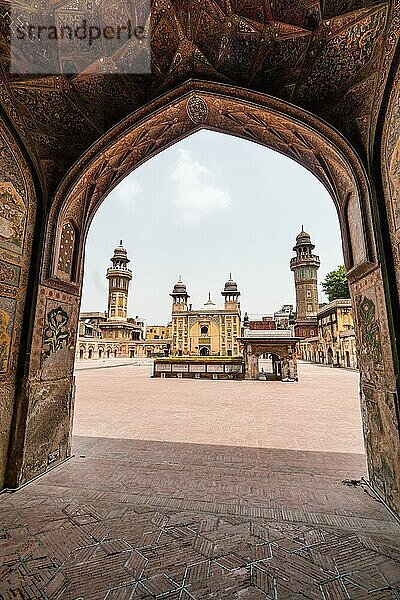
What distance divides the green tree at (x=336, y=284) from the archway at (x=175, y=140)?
39657 mm

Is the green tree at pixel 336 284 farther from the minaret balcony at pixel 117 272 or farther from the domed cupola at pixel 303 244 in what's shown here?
the minaret balcony at pixel 117 272

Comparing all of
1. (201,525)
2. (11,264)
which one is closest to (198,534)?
(201,525)

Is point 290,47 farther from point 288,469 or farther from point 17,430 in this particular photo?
point 17,430

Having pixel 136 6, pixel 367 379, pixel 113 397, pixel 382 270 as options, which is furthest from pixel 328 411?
pixel 136 6

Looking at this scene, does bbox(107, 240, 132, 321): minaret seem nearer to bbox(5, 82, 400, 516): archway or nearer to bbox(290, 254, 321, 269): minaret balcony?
bbox(290, 254, 321, 269): minaret balcony

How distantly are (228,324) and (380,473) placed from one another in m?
41.6

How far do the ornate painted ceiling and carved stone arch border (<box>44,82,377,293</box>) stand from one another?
212 mm

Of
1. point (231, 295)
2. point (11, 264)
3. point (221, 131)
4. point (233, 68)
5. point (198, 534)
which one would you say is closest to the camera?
point (198, 534)

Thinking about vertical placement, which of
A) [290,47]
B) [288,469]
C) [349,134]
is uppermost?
[290,47]

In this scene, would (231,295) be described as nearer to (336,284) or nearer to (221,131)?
(336,284)

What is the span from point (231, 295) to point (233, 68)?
44.1m

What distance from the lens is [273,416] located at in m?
8.64

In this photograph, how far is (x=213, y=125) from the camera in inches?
211

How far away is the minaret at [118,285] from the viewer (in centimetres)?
5619
